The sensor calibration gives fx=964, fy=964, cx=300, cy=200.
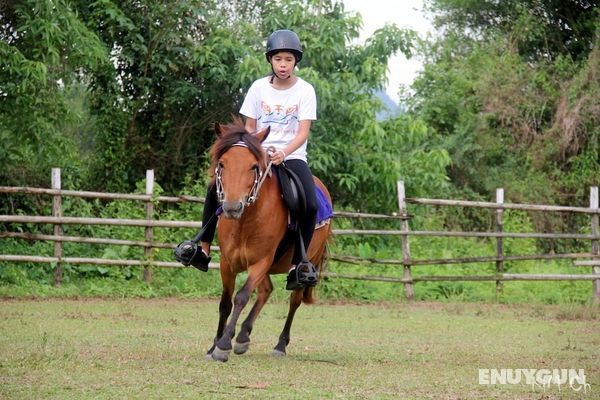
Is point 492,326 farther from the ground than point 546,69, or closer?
closer

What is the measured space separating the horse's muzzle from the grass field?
1047 millimetres

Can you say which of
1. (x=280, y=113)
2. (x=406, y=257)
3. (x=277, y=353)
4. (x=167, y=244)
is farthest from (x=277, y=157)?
(x=406, y=257)

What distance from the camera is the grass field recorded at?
5.81 metres

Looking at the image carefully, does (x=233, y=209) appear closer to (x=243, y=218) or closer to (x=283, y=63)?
(x=243, y=218)

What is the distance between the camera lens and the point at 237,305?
7094 millimetres

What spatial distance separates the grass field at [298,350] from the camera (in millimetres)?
5812

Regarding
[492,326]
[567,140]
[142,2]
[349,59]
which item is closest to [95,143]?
[142,2]

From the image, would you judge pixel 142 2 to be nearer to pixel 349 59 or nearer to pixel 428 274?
pixel 349 59

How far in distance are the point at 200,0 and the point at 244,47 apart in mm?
1361

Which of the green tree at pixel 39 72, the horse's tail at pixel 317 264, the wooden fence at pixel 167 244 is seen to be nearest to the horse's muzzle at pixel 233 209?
the horse's tail at pixel 317 264

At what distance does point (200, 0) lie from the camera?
642 inches

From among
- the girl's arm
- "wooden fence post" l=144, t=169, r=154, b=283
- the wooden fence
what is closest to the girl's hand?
the girl's arm

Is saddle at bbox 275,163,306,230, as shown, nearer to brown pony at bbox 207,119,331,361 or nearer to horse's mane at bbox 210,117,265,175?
brown pony at bbox 207,119,331,361

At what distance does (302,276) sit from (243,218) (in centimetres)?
70
